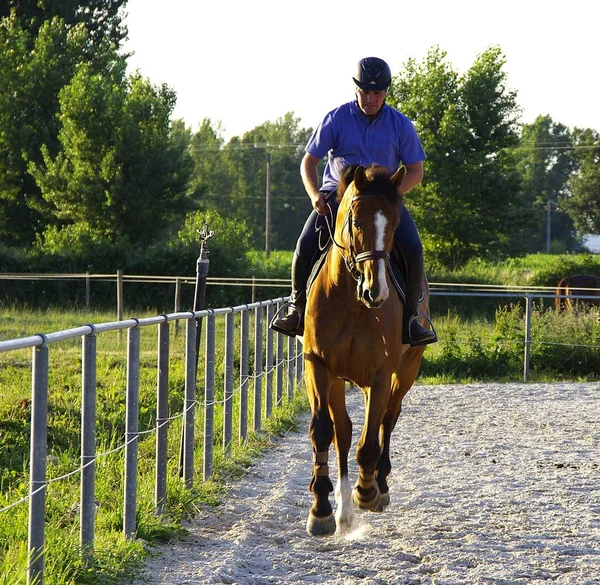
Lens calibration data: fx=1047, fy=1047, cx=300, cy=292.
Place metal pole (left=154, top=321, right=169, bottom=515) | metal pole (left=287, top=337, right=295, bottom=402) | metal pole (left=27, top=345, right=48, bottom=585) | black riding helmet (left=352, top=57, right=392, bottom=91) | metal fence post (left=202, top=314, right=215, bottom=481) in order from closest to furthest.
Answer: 1. metal pole (left=27, top=345, right=48, bottom=585)
2. metal pole (left=154, top=321, right=169, bottom=515)
3. black riding helmet (left=352, top=57, right=392, bottom=91)
4. metal fence post (left=202, top=314, right=215, bottom=481)
5. metal pole (left=287, top=337, right=295, bottom=402)

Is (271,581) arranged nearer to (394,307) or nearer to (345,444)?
(345,444)

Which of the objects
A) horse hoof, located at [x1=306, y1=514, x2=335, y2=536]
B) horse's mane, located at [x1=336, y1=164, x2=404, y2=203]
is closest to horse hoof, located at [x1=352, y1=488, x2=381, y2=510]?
horse hoof, located at [x1=306, y1=514, x2=335, y2=536]

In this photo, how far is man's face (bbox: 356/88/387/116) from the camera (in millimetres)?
6910

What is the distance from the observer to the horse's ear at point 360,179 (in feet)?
19.8

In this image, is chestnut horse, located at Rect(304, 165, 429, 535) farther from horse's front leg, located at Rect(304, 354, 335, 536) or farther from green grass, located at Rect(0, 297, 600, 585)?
green grass, located at Rect(0, 297, 600, 585)

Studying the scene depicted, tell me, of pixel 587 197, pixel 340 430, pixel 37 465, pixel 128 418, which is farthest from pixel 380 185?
pixel 587 197

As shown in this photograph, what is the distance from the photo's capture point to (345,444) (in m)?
6.65

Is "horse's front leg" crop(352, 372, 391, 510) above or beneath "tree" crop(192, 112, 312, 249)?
beneath

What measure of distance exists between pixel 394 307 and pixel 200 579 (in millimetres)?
2179

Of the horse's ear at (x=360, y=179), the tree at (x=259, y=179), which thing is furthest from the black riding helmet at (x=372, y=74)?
the tree at (x=259, y=179)

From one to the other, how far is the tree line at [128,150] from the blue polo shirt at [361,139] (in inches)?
1099

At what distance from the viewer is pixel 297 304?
7086 mm

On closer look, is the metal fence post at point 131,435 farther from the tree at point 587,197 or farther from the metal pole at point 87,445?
the tree at point 587,197

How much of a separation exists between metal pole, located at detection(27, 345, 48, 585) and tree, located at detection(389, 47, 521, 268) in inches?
1624
